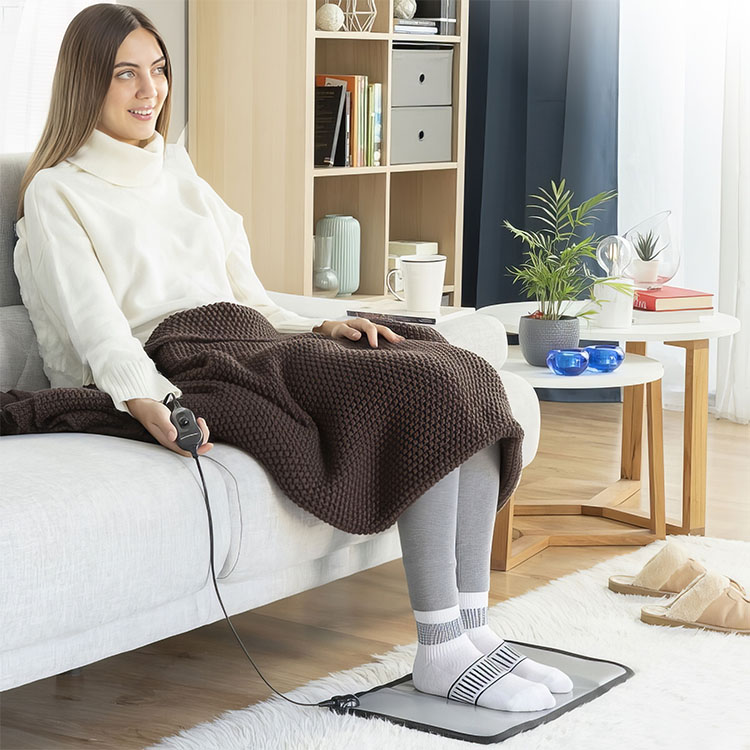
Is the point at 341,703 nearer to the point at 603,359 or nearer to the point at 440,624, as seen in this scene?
the point at 440,624

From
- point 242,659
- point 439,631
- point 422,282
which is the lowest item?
point 242,659

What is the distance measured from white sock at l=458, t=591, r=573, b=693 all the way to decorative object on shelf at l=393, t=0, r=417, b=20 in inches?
84.1

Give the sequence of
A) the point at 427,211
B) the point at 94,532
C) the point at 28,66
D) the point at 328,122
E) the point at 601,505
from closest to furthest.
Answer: the point at 94,532
the point at 601,505
the point at 28,66
the point at 328,122
the point at 427,211

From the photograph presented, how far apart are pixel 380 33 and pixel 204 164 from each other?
0.59m

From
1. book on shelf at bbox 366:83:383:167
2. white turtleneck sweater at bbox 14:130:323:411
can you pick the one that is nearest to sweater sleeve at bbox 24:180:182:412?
white turtleneck sweater at bbox 14:130:323:411

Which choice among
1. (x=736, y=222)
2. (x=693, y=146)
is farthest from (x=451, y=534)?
(x=693, y=146)

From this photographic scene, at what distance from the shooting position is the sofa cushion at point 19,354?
2066 mm

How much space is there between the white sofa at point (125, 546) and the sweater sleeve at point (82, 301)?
4.3 inches

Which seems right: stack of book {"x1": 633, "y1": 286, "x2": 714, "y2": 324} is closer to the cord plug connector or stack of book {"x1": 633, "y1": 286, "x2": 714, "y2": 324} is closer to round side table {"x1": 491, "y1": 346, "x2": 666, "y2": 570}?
round side table {"x1": 491, "y1": 346, "x2": 666, "y2": 570}

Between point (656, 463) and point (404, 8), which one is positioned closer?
point (656, 463)

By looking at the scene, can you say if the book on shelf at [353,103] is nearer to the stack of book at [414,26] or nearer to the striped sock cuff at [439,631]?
the stack of book at [414,26]

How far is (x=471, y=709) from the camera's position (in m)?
1.79

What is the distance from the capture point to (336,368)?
181 cm

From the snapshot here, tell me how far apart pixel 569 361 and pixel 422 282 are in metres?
A: 0.36
